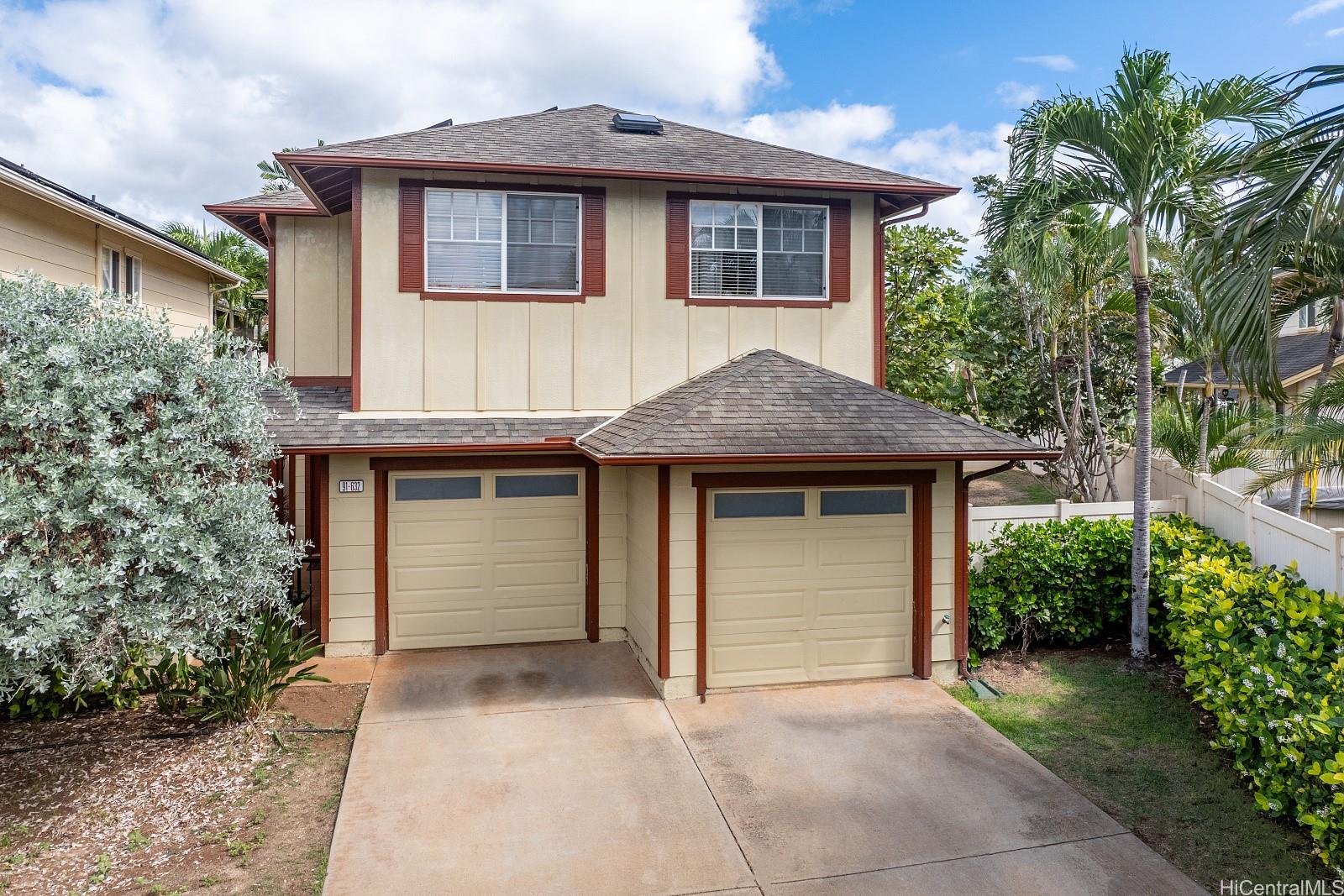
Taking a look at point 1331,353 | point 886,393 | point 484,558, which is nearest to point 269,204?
point 484,558

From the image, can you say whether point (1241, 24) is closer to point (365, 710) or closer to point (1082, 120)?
point (1082, 120)

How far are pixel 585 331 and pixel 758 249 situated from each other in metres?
2.34

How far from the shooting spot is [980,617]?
27.9 feet

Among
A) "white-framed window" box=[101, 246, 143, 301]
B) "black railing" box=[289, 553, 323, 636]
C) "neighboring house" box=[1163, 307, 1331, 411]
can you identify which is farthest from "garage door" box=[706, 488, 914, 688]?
"white-framed window" box=[101, 246, 143, 301]

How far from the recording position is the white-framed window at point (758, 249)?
9.44 metres

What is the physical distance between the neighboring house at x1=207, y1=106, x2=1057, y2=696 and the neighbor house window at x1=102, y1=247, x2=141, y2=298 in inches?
111

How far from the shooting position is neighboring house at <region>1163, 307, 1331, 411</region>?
15.3 meters

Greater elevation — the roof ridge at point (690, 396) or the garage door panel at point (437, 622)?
the roof ridge at point (690, 396)

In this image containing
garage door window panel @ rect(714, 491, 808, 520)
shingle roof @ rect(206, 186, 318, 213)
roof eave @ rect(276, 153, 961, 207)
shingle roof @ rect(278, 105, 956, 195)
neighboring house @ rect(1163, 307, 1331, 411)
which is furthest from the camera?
neighboring house @ rect(1163, 307, 1331, 411)

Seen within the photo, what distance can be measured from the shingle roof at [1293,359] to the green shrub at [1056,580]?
8559mm

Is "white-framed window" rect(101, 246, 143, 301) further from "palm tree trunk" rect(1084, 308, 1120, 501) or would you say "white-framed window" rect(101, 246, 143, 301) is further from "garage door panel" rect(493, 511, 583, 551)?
"palm tree trunk" rect(1084, 308, 1120, 501)

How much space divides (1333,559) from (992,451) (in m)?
2.73

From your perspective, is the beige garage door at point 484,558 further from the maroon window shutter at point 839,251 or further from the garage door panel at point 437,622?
the maroon window shutter at point 839,251

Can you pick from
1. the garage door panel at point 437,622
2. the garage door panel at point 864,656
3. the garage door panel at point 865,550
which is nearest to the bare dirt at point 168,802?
the garage door panel at point 437,622
